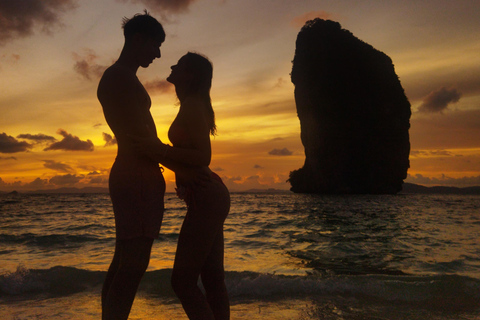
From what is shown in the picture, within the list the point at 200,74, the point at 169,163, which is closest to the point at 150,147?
the point at 169,163

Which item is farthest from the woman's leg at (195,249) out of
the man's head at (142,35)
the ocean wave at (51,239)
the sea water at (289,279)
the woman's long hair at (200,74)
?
the ocean wave at (51,239)

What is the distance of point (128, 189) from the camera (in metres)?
2.12

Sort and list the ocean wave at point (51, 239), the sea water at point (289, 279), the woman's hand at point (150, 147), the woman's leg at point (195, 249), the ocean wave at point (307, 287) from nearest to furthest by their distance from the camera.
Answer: the woman's hand at point (150, 147) < the woman's leg at point (195, 249) < the sea water at point (289, 279) < the ocean wave at point (307, 287) < the ocean wave at point (51, 239)

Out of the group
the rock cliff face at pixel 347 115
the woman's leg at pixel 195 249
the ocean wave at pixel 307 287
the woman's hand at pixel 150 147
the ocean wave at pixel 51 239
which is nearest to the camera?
the woman's hand at pixel 150 147

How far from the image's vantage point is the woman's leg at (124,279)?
214 cm

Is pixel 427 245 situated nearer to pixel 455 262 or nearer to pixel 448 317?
pixel 455 262

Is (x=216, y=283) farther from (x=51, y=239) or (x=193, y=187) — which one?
(x=51, y=239)

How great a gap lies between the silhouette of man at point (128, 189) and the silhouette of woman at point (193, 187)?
122 millimetres

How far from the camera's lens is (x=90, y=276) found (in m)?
5.77

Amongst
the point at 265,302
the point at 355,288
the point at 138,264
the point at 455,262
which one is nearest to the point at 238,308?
the point at 265,302

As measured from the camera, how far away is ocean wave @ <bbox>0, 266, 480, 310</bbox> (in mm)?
4773

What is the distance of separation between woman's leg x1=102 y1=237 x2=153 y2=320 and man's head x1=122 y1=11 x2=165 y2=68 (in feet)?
3.46

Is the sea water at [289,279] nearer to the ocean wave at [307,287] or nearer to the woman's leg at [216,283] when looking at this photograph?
the ocean wave at [307,287]

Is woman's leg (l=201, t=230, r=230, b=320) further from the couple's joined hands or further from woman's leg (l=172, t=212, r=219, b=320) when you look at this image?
the couple's joined hands
